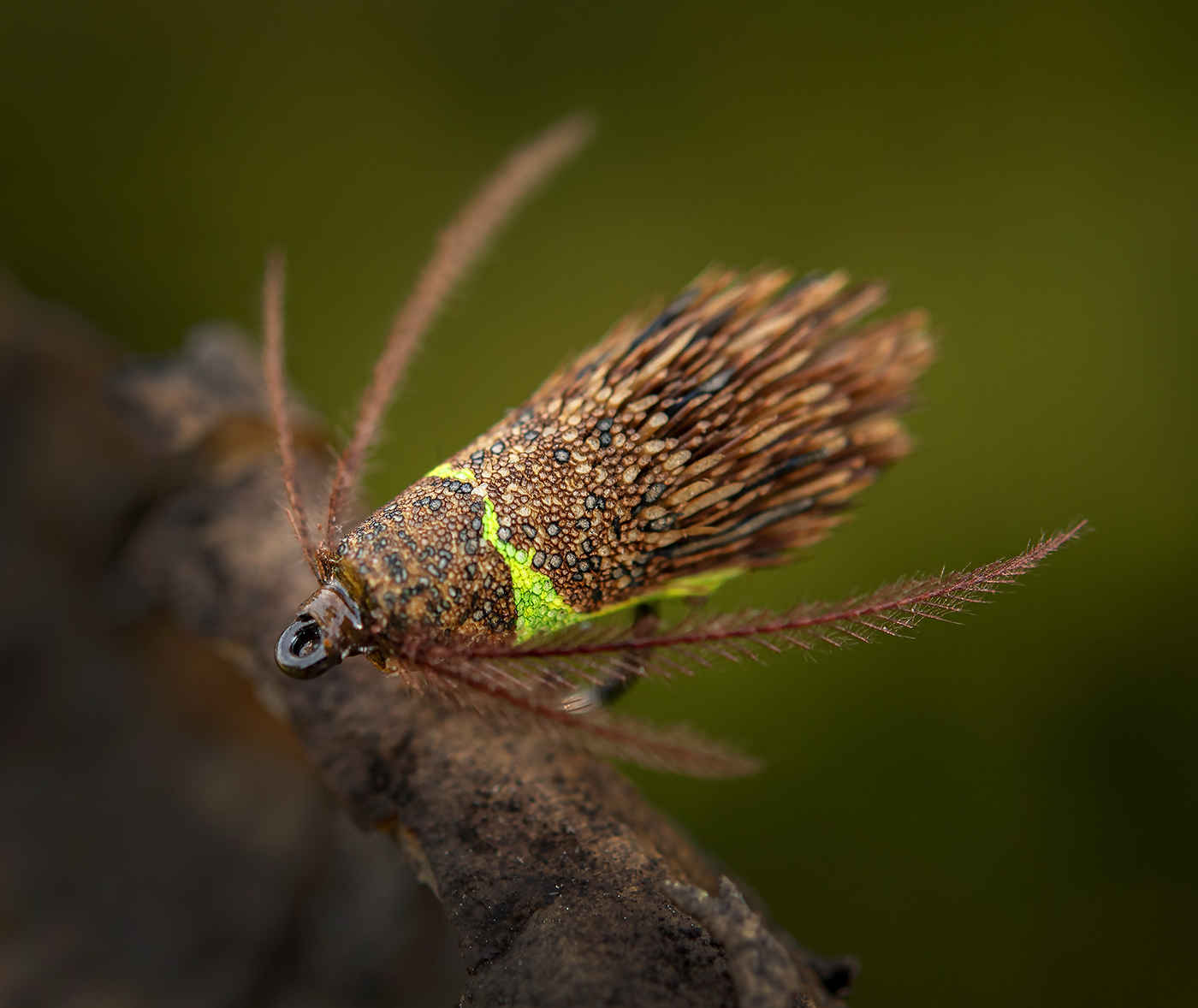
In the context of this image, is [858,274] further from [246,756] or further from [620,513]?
[246,756]

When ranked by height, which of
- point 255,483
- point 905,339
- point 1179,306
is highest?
point 255,483

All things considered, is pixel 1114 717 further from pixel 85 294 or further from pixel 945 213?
pixel 85 294

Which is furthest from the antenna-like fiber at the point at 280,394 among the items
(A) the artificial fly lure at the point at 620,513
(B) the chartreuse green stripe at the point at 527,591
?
(B) the chartreuse green stripe at the point at 527,591

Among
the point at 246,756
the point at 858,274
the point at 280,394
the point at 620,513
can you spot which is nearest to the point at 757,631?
the point at 620,513

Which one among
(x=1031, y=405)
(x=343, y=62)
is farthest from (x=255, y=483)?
(x=1031, y=405)

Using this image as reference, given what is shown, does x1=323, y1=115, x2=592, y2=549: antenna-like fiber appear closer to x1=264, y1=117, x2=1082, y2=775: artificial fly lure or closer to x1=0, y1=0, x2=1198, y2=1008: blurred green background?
x1=264, y1=117, x2=1082, y2=775: artificial fly lure

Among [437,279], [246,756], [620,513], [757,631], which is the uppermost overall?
[437,279]
